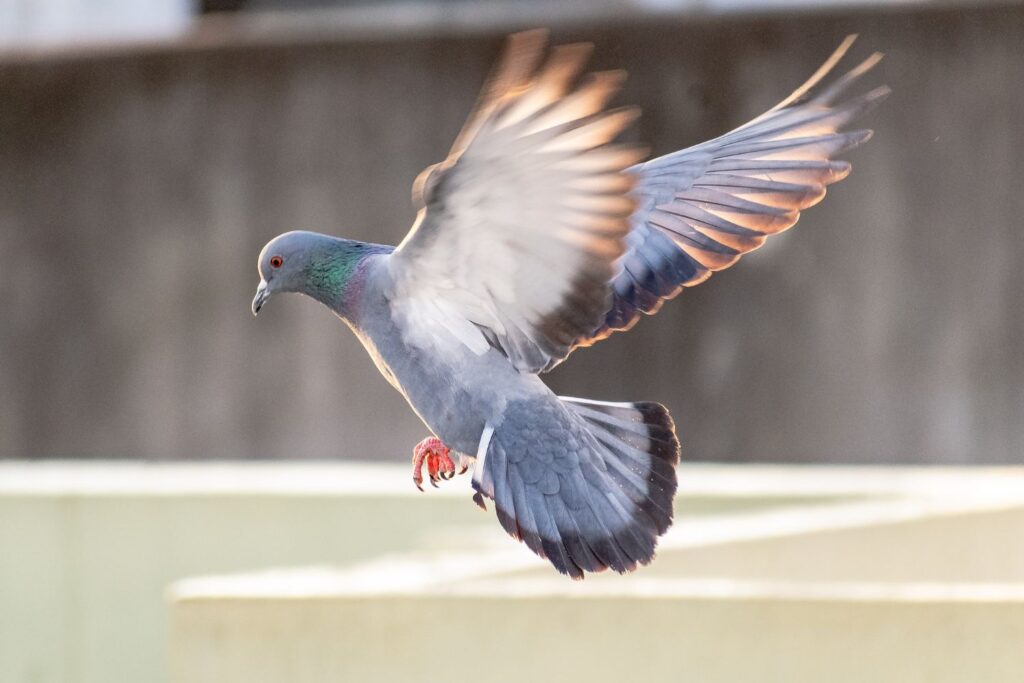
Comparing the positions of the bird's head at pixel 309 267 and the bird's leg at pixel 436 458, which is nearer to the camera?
the bird's head at pixel 309 267

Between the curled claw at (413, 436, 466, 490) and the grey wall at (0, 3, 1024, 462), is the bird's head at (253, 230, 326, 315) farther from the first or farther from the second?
the grey wall at (0, 3, 1024, 462)

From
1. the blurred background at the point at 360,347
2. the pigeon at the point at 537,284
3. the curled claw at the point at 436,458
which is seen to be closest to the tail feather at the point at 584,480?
the pigeon at the point at 537,284

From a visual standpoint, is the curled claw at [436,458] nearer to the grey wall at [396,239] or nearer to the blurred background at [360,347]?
the blurred background at [360,347]

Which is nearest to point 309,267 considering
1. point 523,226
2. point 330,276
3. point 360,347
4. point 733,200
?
point 330,276

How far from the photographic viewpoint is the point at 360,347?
179 inches

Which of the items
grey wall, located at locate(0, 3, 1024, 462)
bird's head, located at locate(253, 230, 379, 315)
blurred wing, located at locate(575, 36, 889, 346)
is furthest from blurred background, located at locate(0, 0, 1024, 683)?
bird's head, located at locate(253, 230, 379, 315)

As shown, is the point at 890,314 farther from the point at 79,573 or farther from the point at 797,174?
the point at 797,174

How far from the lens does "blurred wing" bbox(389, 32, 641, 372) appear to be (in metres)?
0.84

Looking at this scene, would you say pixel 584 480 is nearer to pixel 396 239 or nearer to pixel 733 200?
pixel 733 200

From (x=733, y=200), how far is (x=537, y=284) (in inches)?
12.5

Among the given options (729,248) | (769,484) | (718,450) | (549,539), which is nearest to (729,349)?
(718,450)

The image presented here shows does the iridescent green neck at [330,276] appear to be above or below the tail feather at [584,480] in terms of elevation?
above

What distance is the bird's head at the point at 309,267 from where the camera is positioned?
0.98 metres

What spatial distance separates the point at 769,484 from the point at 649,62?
1.49 metres
